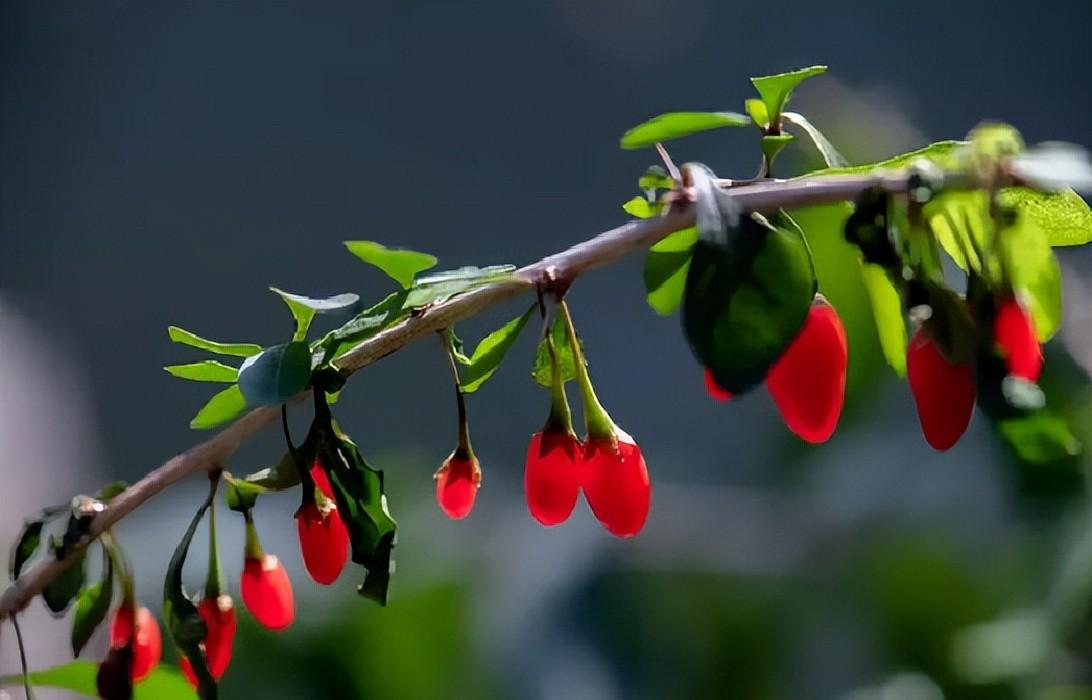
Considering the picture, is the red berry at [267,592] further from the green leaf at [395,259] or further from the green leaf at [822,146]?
the green leaf at [822,146]

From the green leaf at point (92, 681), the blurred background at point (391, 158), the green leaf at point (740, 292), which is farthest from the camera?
the blurred background at point (391, 158)

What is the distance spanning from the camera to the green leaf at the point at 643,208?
1.48ft

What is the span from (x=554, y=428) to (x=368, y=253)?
0.36ft

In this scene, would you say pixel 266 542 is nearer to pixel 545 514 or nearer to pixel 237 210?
pixel 237 210

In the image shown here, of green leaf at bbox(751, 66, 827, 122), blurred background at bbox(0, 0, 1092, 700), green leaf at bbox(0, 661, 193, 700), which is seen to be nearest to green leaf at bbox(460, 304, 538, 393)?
green leaf at bbox(751, 66, 827, 122)

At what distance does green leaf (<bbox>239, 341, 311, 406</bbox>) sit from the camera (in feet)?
1.32

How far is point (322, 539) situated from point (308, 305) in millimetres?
112

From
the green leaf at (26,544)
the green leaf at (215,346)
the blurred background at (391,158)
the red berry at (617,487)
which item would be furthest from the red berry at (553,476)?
the blurred background at (391,158)

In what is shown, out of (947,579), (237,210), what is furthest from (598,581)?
(237,210)

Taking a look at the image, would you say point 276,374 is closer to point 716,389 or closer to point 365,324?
point 365,324

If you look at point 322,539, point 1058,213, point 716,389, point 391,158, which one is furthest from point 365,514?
point 391,158

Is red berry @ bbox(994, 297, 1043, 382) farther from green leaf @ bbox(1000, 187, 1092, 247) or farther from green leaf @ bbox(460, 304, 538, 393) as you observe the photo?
green leaf @ bbox(460, 304, 538, 393)

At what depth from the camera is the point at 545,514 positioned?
1.56 feet

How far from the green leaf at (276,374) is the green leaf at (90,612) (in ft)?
0.52
